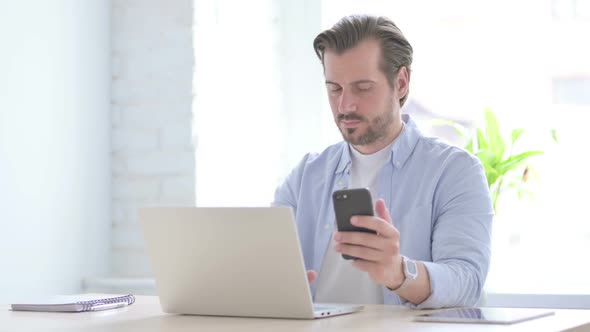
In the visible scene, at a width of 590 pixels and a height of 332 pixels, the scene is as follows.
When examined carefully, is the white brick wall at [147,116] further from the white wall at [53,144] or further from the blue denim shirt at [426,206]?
the blue denim shirt at [426,206]

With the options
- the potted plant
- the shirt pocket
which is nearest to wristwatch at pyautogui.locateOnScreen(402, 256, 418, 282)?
the shirt pocket

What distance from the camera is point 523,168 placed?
315 centimetres

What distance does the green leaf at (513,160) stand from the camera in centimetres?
299

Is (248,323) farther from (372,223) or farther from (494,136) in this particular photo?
(494,136)

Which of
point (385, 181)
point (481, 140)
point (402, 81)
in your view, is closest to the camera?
point (385, 181)

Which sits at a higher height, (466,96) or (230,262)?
(466,96)

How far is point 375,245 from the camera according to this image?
1701 millimetres

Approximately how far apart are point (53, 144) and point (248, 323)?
4.77 ft

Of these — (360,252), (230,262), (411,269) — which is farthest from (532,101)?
(230,262)

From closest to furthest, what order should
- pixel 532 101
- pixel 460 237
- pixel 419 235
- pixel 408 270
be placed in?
pixel 408 270 < pixel 460 237 < pixel 419 235 < pixel 532 101

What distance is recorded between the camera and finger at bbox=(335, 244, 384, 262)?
1722mm

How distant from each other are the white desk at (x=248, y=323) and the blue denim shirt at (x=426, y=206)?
22 cm

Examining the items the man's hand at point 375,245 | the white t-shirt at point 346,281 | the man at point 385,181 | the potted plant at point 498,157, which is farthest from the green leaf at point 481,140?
the man's hand at point 375,245

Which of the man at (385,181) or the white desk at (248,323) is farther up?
the man at (385,181)
